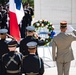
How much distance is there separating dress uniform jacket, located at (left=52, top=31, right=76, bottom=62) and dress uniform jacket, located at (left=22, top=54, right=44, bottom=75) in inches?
69.8

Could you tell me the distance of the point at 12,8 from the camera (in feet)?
26.2

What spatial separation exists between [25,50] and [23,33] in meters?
8.85

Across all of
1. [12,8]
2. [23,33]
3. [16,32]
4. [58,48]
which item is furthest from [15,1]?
[23,33]

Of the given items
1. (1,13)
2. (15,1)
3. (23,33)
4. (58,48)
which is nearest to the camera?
(58,48)

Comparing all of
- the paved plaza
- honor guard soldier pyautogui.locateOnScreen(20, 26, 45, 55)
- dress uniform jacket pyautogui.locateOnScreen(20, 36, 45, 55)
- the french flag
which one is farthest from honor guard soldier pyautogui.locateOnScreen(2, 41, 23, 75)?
the paved plaza

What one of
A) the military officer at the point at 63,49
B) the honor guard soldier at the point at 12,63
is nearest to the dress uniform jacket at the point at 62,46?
the military officer at the point at 63,49

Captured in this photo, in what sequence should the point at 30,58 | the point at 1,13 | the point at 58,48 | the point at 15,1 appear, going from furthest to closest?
1. the point at 1,13
2. the point at 15,1
3. the point at 58,48
4. the point at 30,58

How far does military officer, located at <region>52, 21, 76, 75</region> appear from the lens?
7.24 meters

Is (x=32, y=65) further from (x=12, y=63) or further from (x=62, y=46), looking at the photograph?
(x=62, y=46)

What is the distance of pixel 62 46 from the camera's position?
731 cm

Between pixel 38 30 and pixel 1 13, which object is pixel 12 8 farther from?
pixel 1 13

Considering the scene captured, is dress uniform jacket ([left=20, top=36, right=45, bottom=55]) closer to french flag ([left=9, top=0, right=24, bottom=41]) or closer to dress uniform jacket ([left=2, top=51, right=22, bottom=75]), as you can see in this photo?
french flag ([left=9, top=0, right=24, bottom=41])

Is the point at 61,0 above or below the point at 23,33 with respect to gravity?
above

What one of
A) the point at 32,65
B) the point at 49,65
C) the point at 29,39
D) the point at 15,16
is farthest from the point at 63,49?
the point at 49,65
